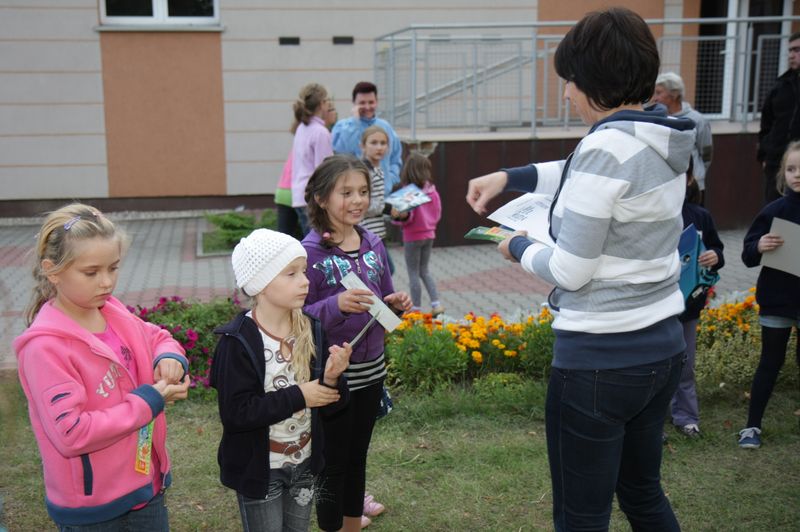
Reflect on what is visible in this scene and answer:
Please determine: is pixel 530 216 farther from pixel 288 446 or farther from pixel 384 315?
pixel 288 446

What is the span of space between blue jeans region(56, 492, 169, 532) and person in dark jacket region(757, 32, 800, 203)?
257 inches

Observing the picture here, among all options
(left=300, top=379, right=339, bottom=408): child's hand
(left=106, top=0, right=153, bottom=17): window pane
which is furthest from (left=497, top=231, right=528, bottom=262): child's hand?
(left=106, top=0, right=153, bottom=17): window pane

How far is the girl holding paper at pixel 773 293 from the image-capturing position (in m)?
4.29

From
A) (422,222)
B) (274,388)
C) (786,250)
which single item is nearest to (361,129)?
(422,222)

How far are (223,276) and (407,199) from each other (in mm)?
3357

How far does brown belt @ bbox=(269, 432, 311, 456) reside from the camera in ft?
8.79

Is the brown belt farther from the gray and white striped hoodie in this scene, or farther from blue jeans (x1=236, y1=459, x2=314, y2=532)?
the gray and white striped hoodie

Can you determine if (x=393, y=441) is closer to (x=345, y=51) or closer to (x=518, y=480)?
(x=518, y=480)

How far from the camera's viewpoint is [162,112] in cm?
1275

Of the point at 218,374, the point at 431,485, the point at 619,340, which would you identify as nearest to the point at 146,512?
the point at 218,374

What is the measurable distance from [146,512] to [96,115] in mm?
11201

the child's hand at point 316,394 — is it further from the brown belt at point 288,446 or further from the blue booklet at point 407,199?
the blue booklet at point 407,199

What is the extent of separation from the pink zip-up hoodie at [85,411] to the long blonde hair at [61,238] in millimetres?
90

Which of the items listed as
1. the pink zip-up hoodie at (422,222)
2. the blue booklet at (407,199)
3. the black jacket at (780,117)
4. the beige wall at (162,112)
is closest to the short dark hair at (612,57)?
the blue booklet at (407,199)
